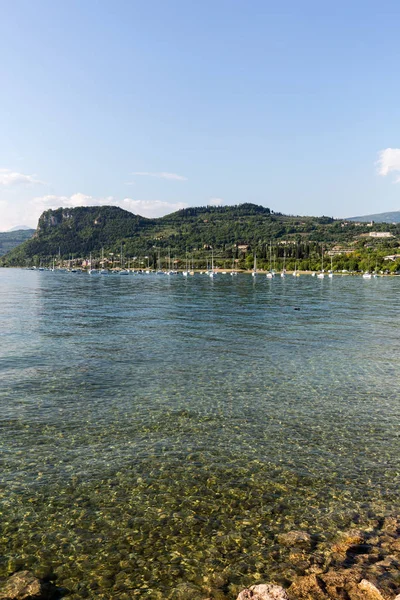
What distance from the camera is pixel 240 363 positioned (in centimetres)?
2681

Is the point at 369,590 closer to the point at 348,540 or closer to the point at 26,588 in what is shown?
the point at 348,540

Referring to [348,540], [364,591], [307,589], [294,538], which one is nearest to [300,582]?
[307,589]

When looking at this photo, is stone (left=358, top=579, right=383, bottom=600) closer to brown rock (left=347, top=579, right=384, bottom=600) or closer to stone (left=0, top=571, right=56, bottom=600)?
brown rock (left=347, top=579, right=384, bottom=600)

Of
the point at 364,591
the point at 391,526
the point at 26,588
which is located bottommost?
the point at 391,526

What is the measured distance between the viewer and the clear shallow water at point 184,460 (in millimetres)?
9266

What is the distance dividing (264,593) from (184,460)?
650 cm

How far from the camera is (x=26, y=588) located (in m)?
8.14

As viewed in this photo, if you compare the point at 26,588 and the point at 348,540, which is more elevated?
the point at 26,588

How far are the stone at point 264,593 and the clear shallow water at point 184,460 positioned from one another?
85cm

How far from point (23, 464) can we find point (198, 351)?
18460 millimetres

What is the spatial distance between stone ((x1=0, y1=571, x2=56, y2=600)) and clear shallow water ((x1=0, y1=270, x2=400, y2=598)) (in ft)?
1.50

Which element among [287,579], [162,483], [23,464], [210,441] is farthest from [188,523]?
[23,464]

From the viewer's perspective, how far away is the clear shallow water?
9.27 meters

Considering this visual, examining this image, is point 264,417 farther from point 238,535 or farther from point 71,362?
point 71,362
